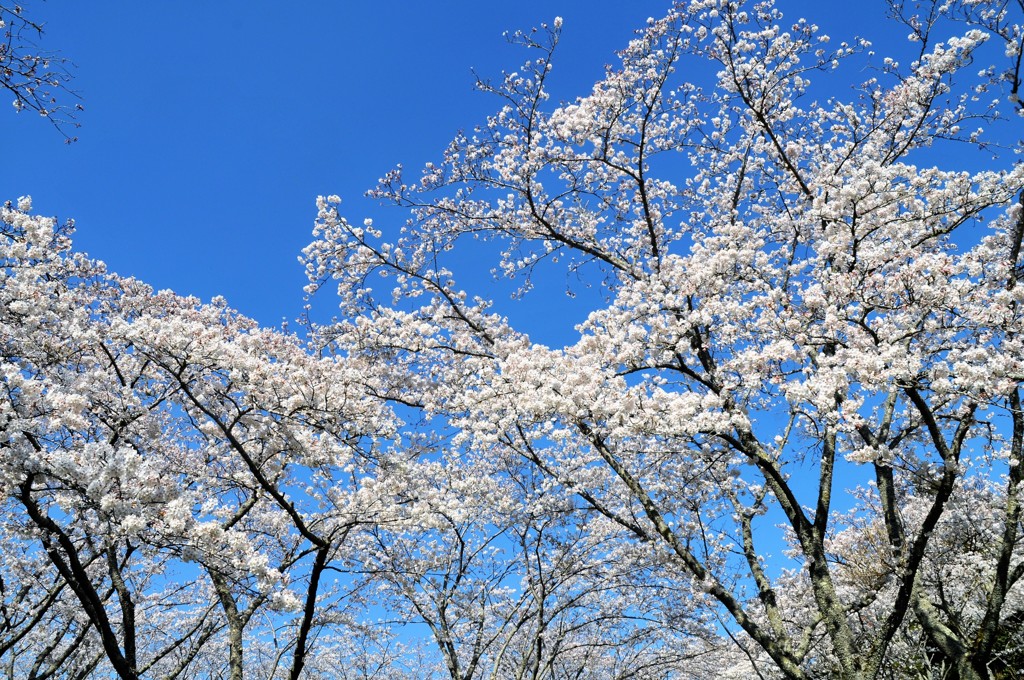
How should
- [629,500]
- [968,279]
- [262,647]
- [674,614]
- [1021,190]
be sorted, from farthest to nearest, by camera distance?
1. [262,647]
2. [674,614]
3. [629,500]
4. [1021,190]
5. [968,279]

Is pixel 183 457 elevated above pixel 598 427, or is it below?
above

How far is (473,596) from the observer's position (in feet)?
45.9

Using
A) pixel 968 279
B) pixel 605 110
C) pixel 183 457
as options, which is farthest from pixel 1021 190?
pixel 183 457

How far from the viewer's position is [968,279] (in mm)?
6836

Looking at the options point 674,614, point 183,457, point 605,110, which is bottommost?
point 674,614

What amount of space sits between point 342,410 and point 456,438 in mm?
2341

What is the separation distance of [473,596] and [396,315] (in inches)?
260

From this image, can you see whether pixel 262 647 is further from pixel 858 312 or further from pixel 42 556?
pixel 858 312

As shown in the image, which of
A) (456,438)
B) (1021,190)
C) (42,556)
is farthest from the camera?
(42,556)

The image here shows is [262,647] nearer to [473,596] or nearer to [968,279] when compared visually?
[473,596]

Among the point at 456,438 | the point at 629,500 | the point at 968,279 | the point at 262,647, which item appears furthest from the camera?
the point at 262,647

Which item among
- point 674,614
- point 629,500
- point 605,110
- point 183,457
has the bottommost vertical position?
point 674,614

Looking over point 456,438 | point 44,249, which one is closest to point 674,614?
point 456,438

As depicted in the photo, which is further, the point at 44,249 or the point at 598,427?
the point at 598,427
